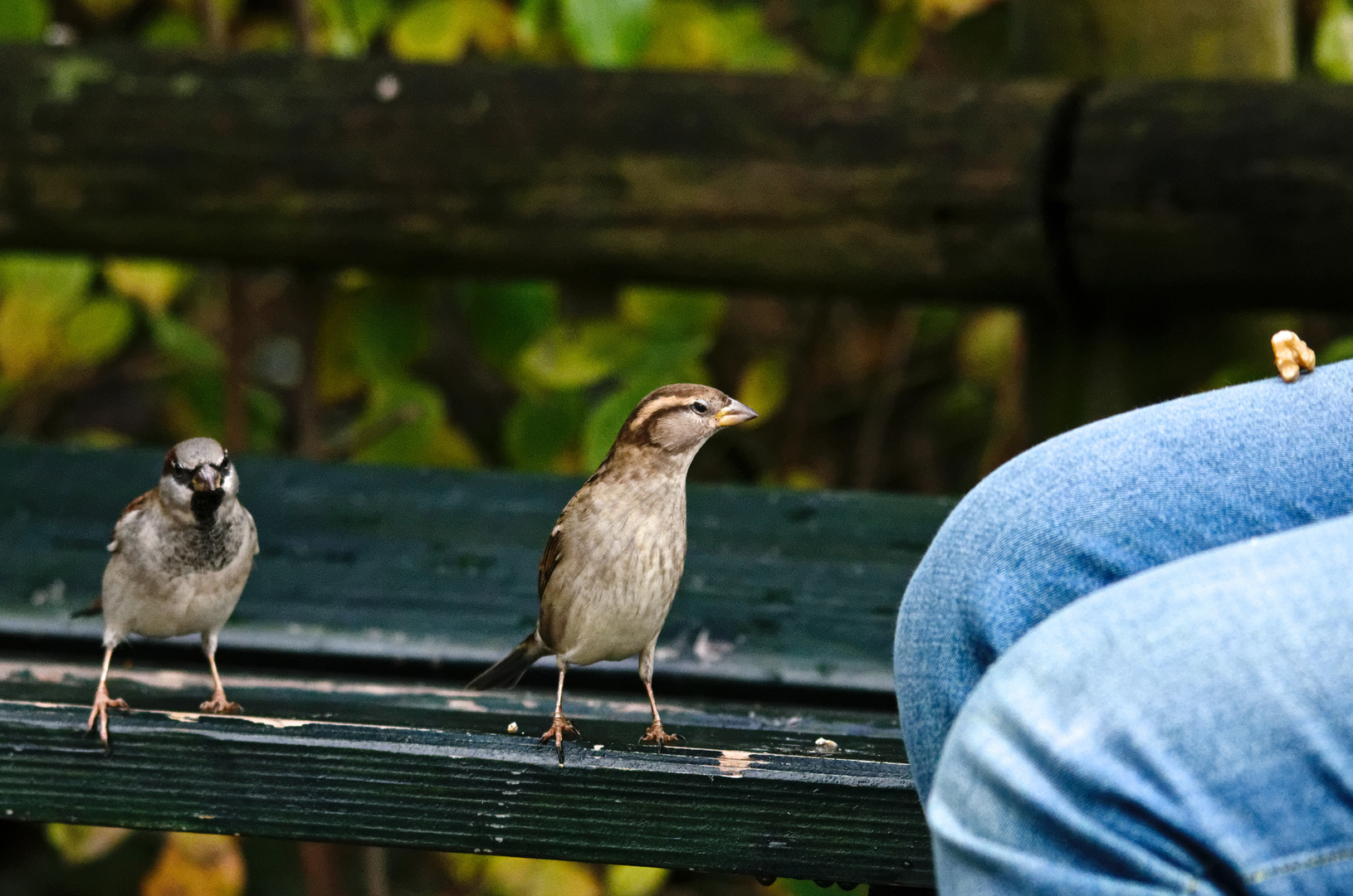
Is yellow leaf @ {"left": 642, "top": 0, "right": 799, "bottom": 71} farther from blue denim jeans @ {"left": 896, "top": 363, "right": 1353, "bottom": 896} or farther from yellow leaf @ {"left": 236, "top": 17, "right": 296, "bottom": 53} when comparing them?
blue denim jeans @ {"left": 896, "top": 363, "right": 1353, "bottom": 896}

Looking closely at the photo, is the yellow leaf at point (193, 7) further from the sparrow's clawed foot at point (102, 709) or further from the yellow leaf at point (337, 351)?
the sparrow's clawed foot at point (102, 709)

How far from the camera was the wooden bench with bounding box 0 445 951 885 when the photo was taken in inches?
45.6

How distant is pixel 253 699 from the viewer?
1.48 meters

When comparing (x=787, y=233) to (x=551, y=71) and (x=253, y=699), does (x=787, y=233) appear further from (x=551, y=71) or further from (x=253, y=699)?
(x=253, y=699)

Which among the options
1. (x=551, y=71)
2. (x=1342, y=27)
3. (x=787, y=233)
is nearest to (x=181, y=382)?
(x=551, y=71)

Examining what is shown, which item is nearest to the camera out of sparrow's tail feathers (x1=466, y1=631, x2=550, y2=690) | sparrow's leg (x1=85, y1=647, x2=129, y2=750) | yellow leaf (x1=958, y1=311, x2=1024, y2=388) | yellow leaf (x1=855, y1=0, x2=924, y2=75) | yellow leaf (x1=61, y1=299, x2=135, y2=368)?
sparrow's leg (x1=85, y1=647, x2=129, y2=750)

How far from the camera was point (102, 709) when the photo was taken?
1275mm

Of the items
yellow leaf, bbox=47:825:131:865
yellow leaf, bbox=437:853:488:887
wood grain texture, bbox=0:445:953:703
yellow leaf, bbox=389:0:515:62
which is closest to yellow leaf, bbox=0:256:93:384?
wood grain texture, bbox=0:445:953:703

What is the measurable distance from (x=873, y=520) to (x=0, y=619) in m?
1.02

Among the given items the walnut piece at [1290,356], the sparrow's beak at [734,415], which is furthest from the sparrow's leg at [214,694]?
the walnut piece at [1290,356]

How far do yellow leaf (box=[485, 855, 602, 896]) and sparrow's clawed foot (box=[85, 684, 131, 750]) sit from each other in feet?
3.52

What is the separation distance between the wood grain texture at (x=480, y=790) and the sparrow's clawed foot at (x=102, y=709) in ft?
0.03

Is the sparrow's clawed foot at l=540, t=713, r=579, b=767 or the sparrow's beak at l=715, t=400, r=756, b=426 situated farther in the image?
the sparrow's beak at l=715, t=400, r=756, b=426

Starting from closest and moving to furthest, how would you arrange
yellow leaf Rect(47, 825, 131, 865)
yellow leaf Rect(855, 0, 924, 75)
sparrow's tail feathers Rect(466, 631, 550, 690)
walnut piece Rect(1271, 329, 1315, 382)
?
1. walnut piece Rect(1271, 329, 1315, 382)
2. sparrow's tail feathers Rect(466, 631, 550, 690)
3. yellow leaf Rect(47, 825, 131, 865)
4. yellow leaf Rect(855, 0, 924, 75)
